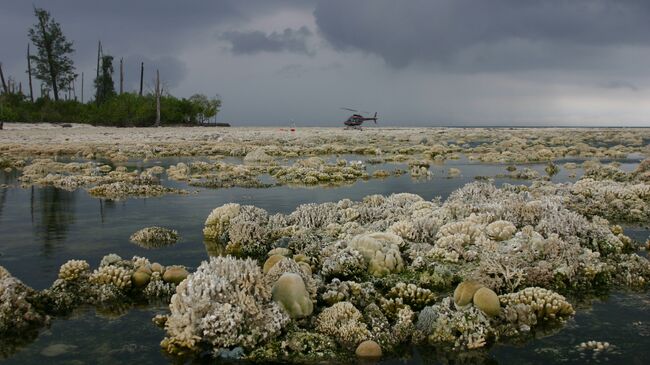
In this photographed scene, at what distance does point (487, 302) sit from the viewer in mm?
7461

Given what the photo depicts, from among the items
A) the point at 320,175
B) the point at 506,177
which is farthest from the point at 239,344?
the point at 506,177

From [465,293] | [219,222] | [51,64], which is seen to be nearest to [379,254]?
[465,293]

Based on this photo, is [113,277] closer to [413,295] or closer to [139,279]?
[139,279]

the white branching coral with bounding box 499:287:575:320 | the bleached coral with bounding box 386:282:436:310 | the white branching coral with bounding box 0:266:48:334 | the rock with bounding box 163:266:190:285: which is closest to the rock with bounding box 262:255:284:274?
the rock with bounding box 163:266:190:285

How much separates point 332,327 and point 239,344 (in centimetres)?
128

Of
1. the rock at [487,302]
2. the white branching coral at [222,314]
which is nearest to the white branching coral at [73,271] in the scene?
the white branching coral at [222,314]

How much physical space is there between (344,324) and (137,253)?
235 inches

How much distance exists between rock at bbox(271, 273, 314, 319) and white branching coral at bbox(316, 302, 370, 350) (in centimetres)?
27

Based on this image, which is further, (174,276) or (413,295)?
(174,276)

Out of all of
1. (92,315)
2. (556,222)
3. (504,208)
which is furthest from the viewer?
(504,208)

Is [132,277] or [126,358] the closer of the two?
[126,358]

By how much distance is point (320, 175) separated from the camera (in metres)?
24.3

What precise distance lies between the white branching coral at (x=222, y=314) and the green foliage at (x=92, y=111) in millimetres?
65979

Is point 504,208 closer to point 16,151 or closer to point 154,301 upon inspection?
point 154,301
